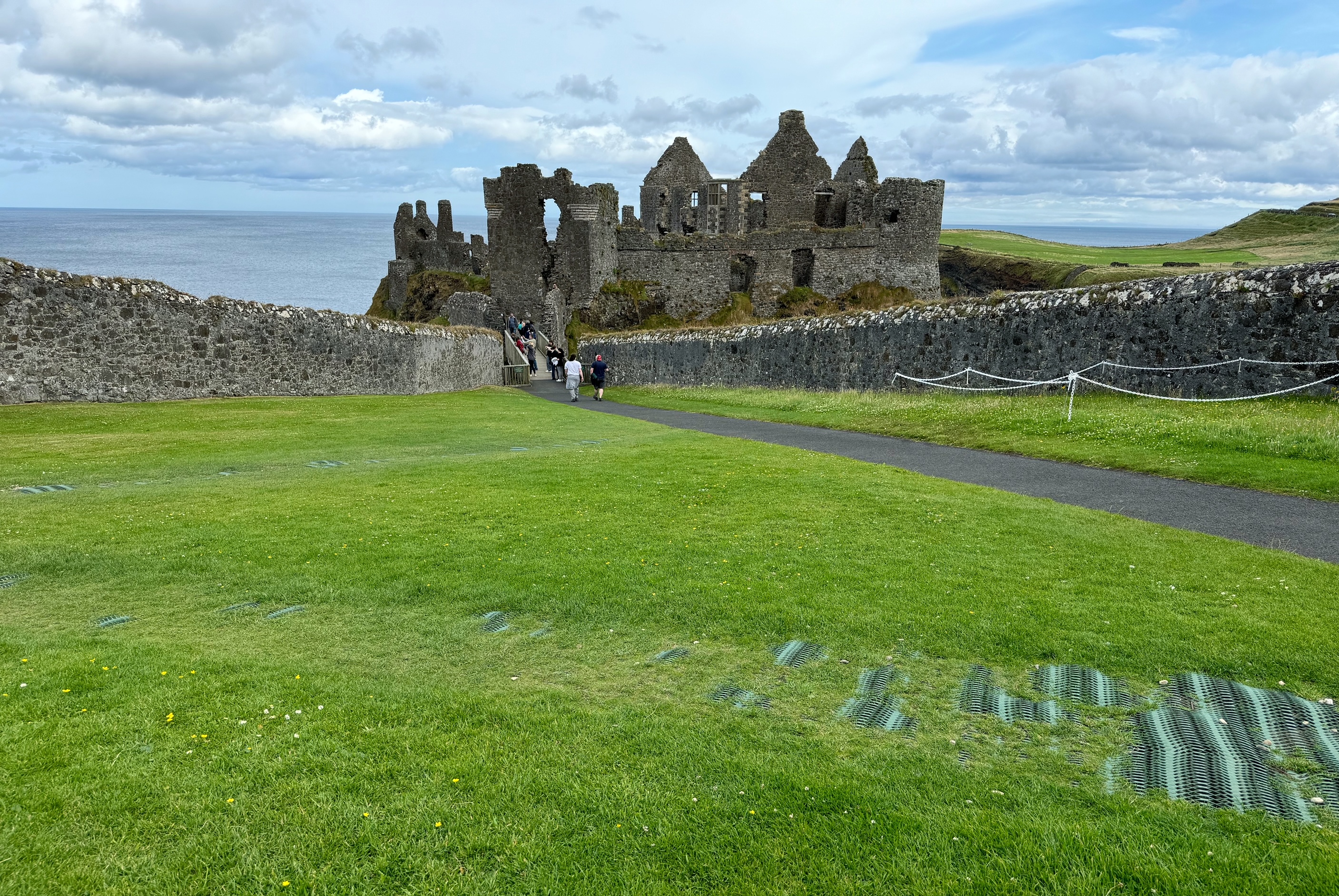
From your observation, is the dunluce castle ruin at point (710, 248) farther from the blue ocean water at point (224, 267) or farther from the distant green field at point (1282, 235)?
the blue ocean water at point (224, 267)

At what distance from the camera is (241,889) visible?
3.46 metres

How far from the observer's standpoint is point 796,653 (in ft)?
19.4

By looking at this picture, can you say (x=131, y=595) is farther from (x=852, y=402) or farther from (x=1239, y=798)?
(x=852, y=402)

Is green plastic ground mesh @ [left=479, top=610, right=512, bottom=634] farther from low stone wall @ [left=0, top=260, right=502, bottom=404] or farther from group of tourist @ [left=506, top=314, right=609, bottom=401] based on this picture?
group of tourist @ [left=506, top=314, right=609, bottom=401]

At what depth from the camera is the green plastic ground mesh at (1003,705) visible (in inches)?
195

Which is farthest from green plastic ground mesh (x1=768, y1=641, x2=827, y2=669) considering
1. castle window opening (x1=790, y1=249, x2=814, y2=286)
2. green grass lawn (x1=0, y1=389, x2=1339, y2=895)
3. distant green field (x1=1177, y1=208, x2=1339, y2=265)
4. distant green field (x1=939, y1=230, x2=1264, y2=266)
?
distant green field (x1=1177, y1=208, x2=1339, y2=265)

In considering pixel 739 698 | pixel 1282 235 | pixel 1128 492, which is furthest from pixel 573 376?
pixel 1282 235

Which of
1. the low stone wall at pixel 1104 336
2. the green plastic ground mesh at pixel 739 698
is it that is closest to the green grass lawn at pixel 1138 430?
the low stone wall at pixel 1104 336

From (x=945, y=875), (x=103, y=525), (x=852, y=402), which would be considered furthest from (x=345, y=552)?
(x=852, y=402)

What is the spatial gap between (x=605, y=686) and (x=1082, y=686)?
2.89 m

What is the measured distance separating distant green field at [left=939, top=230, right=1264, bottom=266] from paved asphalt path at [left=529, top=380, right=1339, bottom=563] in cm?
3486

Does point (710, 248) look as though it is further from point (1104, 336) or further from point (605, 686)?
point (605, 686)

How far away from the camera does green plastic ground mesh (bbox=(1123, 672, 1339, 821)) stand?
13.5ft

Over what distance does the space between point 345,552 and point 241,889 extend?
489 cm
